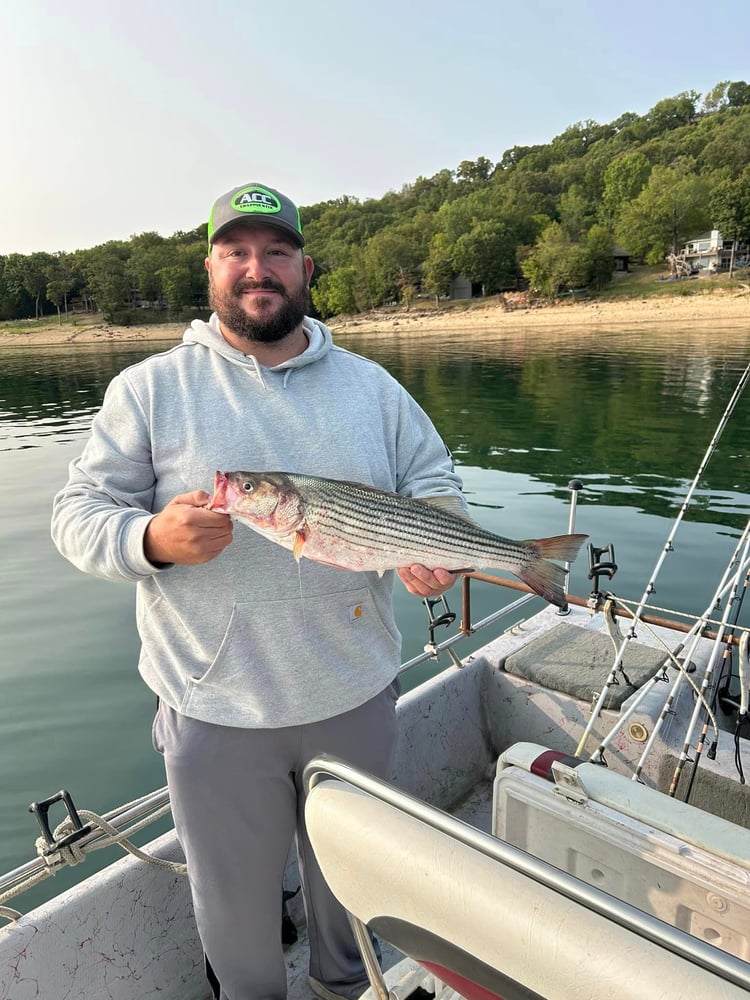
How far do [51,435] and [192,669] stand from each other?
25.0 metres

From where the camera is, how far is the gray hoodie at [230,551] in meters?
2.53

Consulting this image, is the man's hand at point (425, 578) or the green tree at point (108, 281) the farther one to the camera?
the green tree at point (108, 281)

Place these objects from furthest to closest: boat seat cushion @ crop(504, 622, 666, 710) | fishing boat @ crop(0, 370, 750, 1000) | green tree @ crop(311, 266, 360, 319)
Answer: green tree @ crop(311, 266, 360, 319) → boat seat cushion @ crop(504, 622, 666, 710) → fishing boat @ crop(0, 370, 750, 1000)

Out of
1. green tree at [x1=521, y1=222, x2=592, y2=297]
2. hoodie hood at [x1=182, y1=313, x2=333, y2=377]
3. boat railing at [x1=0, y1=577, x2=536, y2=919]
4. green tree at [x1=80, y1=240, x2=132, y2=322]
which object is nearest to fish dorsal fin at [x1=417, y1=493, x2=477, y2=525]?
hoodie hood at [x1=182, y1=313, x2=333, y2=377]

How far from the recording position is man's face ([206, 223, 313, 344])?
2.82m

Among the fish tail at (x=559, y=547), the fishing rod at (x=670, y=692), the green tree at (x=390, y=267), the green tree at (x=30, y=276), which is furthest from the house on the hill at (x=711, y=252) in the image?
the green tree at (x=30, y=276)

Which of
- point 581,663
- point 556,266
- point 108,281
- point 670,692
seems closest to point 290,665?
point 670,692

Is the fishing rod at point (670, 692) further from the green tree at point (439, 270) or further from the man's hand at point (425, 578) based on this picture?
the green tree at point (439, 270)

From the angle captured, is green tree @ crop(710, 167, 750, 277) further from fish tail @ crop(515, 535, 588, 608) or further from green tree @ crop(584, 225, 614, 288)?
fish tail @ crop(515, 535, 588, 608)

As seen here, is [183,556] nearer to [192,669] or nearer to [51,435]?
[192,669]

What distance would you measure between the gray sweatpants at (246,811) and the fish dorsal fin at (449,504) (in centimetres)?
85

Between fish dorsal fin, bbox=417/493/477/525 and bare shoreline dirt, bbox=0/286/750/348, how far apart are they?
5180 centimetres

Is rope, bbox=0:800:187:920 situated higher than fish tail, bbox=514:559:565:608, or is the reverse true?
fish tail, bbox=514:559:565:608

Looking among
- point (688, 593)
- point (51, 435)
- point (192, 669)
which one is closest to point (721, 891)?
point (192, 669)
